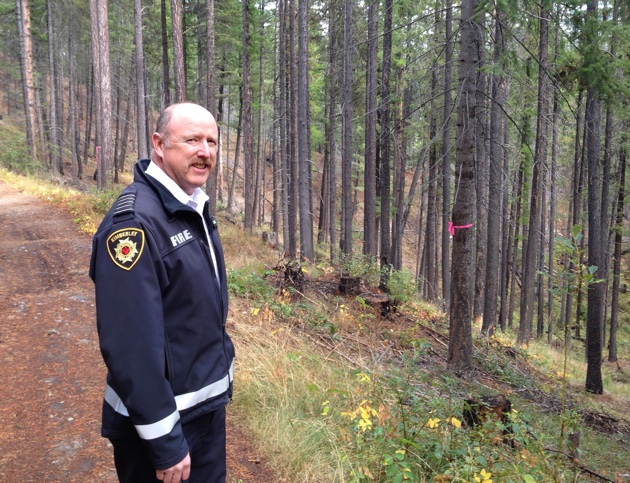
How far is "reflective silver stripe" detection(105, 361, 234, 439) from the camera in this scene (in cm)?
174

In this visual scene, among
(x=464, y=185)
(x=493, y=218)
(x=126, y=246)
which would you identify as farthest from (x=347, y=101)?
(x=126, y=246)

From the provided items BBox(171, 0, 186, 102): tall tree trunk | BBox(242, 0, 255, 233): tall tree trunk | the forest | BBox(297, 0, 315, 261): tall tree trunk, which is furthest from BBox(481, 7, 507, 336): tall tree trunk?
BBox(171, 0, 186, 102): tall tree trunk

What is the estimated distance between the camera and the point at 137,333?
1717mm

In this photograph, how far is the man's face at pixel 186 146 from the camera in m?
2.09

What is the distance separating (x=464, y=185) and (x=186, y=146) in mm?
5620

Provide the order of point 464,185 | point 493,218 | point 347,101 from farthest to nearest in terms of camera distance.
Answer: point 493,218, point 347,101, point 464,185

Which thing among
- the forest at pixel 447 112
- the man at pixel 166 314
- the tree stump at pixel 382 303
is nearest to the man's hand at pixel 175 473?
the man at pixel 166 314

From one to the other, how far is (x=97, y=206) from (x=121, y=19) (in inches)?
940

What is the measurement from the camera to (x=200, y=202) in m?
2.24

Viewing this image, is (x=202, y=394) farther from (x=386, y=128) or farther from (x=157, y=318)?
(x=386, y=128)

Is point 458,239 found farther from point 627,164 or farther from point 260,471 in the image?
point 627,164

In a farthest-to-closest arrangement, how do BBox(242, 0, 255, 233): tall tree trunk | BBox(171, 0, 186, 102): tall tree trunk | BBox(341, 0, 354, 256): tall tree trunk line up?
BBox(242, 0, 255, 233): tall tree trunk → BBox(341, 0, 354, 256): tall tree trunk → BBox(171, 0, 186, 102): tall tree trunk

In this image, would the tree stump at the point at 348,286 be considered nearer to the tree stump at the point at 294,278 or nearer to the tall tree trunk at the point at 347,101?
the tree stump at the point at 294,278

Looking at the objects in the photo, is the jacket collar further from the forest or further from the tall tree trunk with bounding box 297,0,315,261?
the tall tree trunk with bounding box 297,0,315,261
